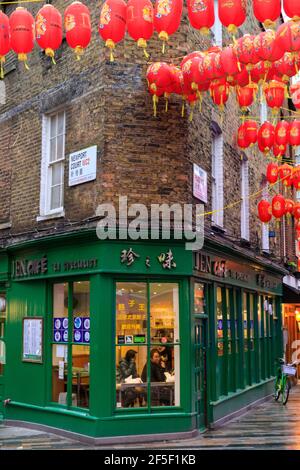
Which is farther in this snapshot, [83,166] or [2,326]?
[2,326]

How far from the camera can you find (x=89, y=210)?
11.2 m

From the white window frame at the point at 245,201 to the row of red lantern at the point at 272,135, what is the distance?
2.85 meters

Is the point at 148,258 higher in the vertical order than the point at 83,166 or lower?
lower

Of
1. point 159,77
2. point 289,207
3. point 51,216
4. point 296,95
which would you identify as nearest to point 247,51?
point 159,77

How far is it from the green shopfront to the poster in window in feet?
0.07

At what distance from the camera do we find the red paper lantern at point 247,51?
8.49 m

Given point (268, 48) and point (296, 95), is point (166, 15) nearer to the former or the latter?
point (268, 48)

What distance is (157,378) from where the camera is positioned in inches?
436

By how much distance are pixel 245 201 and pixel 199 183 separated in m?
4.36

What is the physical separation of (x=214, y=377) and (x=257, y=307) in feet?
15.6

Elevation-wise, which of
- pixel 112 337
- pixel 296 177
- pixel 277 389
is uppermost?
pixel 296 177

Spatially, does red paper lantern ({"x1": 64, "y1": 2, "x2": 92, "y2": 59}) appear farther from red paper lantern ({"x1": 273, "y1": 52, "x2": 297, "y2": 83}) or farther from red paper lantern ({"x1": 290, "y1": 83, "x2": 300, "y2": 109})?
red paper lantern ({"x1": 290, "y1": 83, "x2": 300, "y2": 109})
